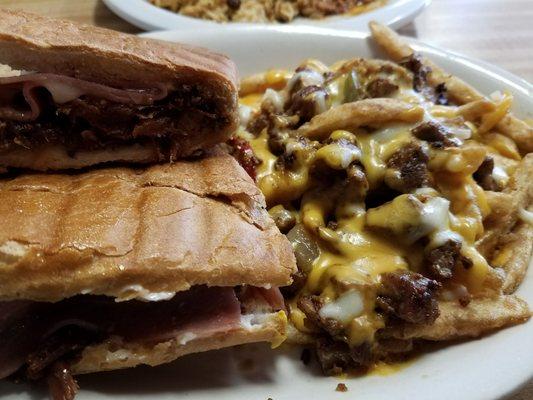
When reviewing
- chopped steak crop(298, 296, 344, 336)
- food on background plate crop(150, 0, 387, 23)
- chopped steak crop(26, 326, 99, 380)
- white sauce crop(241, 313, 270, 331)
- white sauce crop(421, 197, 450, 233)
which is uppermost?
white sauce crop(421, 197, 450, 233)

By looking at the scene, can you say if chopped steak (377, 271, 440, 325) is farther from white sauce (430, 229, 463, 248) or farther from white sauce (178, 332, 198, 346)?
white sauce (178, 332, 198, 346)

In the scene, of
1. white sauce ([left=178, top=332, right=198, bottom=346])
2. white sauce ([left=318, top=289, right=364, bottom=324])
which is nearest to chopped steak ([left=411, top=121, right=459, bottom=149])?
white sauce ([left=318, top=289, right=364, bottom=324])

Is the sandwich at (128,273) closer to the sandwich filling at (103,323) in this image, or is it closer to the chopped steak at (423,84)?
the sandwich filling at (103,323)

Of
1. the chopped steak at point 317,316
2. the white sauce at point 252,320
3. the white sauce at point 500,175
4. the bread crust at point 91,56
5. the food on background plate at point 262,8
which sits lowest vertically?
the white sauce at point 252,320

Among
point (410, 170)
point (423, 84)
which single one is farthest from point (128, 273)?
point (423, 84)

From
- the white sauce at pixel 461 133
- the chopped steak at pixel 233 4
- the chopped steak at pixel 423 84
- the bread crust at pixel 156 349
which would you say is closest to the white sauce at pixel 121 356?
the bread crust at pixel 156 349

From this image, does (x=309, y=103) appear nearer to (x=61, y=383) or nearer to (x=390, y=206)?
(x=390, y=206)
